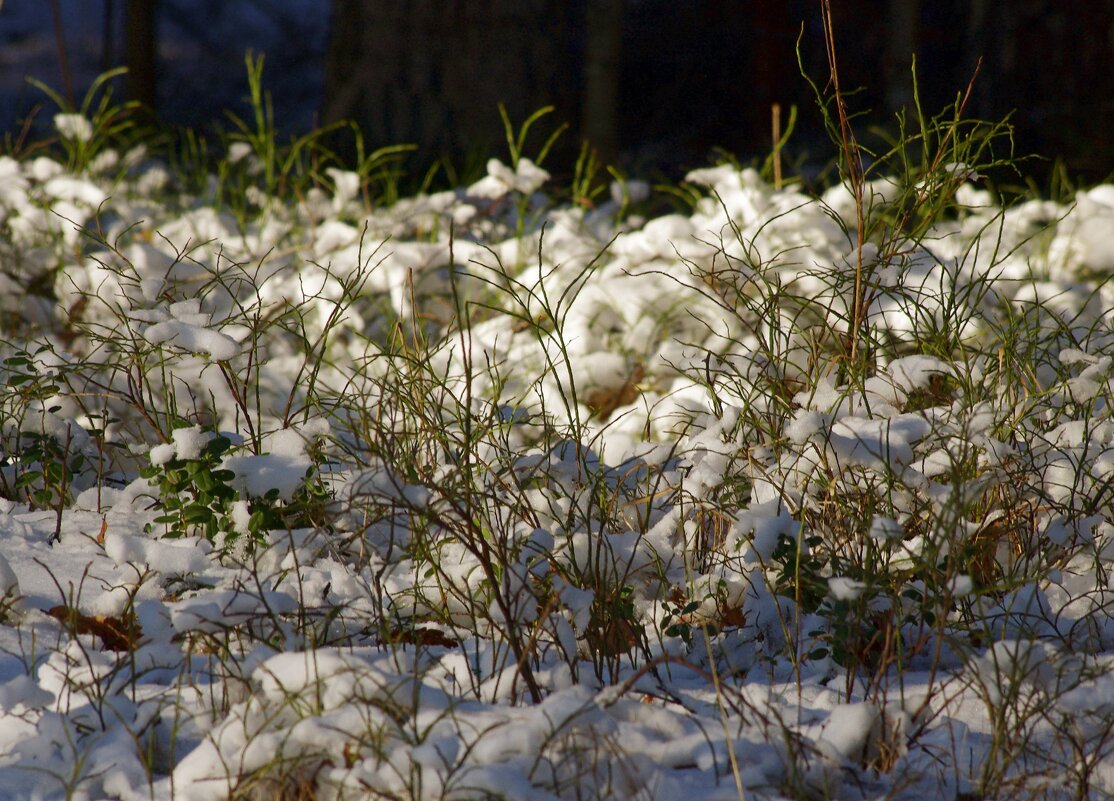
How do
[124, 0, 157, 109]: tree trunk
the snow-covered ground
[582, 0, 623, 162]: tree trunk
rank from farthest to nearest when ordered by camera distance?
[124, 0, 157, 109]: tree trunk
[582, 0, 623, 162]: tree trunk
the snow-covered ground

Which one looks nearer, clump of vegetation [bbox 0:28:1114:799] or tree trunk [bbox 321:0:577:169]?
clump of vegetation [bbox 0:28:1114:799]

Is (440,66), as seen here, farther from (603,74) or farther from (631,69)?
(631,69)

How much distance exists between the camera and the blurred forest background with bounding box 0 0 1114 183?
5.19m

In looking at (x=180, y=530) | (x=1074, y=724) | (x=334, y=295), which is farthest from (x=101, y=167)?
(x=1074, y=724)

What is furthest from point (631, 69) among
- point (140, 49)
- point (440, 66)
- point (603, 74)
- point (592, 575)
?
point (592, 575)

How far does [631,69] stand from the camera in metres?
7.75

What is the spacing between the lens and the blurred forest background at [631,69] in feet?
17.0

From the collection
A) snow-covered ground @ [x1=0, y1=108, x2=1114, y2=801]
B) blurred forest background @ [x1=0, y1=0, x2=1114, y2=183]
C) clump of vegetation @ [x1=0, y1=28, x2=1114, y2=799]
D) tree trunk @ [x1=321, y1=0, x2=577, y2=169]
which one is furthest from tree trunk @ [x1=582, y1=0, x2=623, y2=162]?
snow-covered ground @ [x1=0, y1=108, x2=1114, y2=801]

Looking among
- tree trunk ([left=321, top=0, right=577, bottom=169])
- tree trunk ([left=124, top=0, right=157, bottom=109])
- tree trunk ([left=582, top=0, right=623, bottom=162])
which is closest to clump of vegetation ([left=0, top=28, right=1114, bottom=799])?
tree trunk ([left=321, top=0, right=577, bottom=169])

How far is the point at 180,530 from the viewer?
173 cm


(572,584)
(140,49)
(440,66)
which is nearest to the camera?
(572,584)

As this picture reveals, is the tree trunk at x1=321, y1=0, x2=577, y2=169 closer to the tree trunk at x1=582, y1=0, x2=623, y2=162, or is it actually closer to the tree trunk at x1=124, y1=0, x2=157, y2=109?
the tree trunk at x1=582, y1=0, x2=623, y2=162

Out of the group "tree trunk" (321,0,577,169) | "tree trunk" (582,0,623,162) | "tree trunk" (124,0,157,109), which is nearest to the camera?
"tree trunk" (321,0,577,169)

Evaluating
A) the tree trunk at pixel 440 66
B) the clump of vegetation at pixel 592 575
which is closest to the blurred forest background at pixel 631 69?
the tree trunk at pixel 440 66
